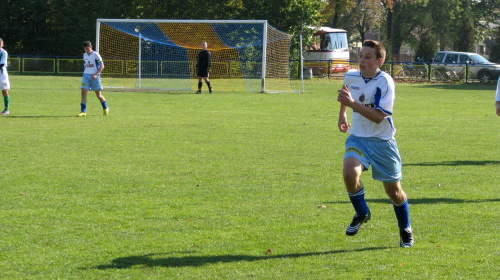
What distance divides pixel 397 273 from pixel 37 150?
7.89 metres

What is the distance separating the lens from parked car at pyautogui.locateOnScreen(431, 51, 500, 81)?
126 ft

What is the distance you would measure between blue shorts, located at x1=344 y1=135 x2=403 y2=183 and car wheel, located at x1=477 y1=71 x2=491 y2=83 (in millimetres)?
34544

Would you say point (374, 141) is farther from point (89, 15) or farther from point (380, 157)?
point (89, 15)

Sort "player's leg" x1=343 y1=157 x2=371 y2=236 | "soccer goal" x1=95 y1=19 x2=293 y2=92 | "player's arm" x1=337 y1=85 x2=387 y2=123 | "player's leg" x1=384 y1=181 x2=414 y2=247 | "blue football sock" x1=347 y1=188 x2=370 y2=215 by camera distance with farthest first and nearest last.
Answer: "soccer goal" x1=95 y1=19 x2=293 y2=92, "blue football sock" x1=347 y1=188 x2=370 y2=215, "player's leg" x1=384 y1=181 x2=414 y2=247, "player's leg" x1=343 y1=157 x2=371 y2=236, "player's arm" x1=337 y1=85 x2=387 y2=123

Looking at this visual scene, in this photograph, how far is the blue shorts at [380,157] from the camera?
589 cm

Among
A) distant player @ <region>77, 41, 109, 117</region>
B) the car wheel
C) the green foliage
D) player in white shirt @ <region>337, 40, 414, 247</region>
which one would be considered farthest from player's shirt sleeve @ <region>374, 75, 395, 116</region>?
the green foliage

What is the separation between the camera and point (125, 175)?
9.38m

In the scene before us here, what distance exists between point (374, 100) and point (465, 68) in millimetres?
34839

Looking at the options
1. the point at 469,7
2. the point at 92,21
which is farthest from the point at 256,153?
the point at 469,7

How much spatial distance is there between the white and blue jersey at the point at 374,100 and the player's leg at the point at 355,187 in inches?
12.1

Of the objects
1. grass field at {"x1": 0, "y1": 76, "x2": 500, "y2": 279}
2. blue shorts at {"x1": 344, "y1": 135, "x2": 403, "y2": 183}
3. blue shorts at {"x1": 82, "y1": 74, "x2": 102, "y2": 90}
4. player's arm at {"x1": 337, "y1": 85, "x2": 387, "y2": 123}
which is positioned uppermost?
blue shorts at {"x1": 82, "y1": 74, "x2": 102, "y2": 90}

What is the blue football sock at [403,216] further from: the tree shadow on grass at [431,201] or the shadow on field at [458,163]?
the shadow on field at [458,163]

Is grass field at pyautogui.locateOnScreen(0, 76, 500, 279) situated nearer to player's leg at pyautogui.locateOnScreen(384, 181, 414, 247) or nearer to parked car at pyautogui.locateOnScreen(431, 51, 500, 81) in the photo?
player's leg at pyautogui.locateOnScreen(384, 181, 414, 247)

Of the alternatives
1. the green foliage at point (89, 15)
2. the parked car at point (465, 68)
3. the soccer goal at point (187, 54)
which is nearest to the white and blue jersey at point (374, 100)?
the soccer goal at point (187, 54)
